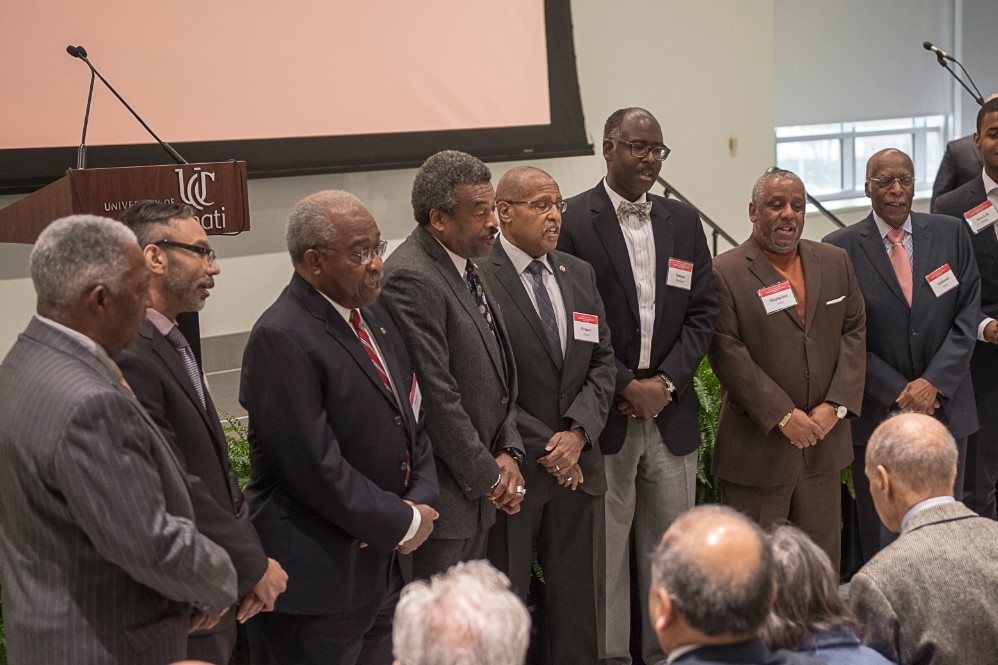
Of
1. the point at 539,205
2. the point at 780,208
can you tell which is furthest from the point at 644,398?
the point at 780,208

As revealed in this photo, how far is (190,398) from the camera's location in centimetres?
243

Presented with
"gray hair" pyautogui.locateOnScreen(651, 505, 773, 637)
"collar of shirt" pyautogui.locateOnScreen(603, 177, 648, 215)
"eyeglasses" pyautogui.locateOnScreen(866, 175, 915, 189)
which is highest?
"eyeglasses" pyautogui.locateOnScreen(866, 175, 915, 189)

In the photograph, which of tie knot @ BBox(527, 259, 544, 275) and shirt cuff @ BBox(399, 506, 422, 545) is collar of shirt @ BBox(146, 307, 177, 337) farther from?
tie knot @ BBox(527, 259, 544, 275)

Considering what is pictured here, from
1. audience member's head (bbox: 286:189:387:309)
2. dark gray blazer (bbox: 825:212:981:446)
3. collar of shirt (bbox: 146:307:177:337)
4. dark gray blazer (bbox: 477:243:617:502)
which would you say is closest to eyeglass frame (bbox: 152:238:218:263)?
collar of shirt (bbox: 146:307:177:337)

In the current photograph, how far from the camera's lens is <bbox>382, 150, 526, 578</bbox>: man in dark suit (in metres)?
3.03

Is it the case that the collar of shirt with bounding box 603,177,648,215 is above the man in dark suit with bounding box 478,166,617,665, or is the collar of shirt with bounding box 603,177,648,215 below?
above

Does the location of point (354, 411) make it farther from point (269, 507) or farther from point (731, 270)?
point (731, 270)

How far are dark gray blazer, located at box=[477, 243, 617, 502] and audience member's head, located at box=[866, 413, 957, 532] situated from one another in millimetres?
1134

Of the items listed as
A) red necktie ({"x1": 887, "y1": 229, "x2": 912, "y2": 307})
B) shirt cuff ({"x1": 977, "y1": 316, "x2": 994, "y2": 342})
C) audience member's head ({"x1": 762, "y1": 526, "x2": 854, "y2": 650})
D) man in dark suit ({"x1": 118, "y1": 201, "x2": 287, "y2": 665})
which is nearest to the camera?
audience member's head ({"x1": 762, "y1": 526, "x2": 854, "y2": 650})

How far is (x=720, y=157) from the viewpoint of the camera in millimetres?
7906

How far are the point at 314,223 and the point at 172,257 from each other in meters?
0.38

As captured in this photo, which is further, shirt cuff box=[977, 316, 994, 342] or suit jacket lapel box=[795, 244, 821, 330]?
shirt cuff box=[977, 316, 994, 342]

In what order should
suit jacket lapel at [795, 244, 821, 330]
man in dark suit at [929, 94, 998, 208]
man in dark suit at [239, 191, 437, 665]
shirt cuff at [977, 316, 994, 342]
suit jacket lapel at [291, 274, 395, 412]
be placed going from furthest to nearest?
man in dark suit at [929, 94, 998, 208], shirt cuff at [977, 316, 994, 342], suit jacket lapel at [795, 244, 821, 330], suit jacket lapel at [291, 274, 395, 412], man in dark suit at [239, 191, 437, 665]

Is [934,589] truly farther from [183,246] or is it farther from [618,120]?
[618,120]
